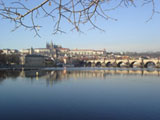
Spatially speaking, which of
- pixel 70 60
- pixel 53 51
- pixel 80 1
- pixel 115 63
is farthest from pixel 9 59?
pixel 53 51

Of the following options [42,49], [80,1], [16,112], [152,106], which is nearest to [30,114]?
[16,112]

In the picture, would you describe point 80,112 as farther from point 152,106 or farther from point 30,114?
point 152,106

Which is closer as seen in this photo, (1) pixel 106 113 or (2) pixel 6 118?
(2) pixel 6 118

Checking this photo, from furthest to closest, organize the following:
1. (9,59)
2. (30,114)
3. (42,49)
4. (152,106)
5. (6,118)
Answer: (42,49) → (9,59) → (152,106) → (30,114) → (6,118)

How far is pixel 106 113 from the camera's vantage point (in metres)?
7.15

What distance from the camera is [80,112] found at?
7242 mm

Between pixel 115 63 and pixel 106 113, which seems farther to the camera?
pixel 115 63

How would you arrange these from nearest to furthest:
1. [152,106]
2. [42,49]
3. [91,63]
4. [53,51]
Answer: [152,106], [91,63], [53,51], [42,49]

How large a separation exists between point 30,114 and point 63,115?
121 centimetres

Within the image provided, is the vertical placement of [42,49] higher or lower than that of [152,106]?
higher

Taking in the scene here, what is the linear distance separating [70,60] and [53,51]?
3512 centimetres

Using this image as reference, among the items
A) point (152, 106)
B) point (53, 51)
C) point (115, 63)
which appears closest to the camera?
point (152, 106)

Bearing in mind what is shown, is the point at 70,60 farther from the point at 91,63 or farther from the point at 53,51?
the point at 53,51

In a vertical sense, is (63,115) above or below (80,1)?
below
